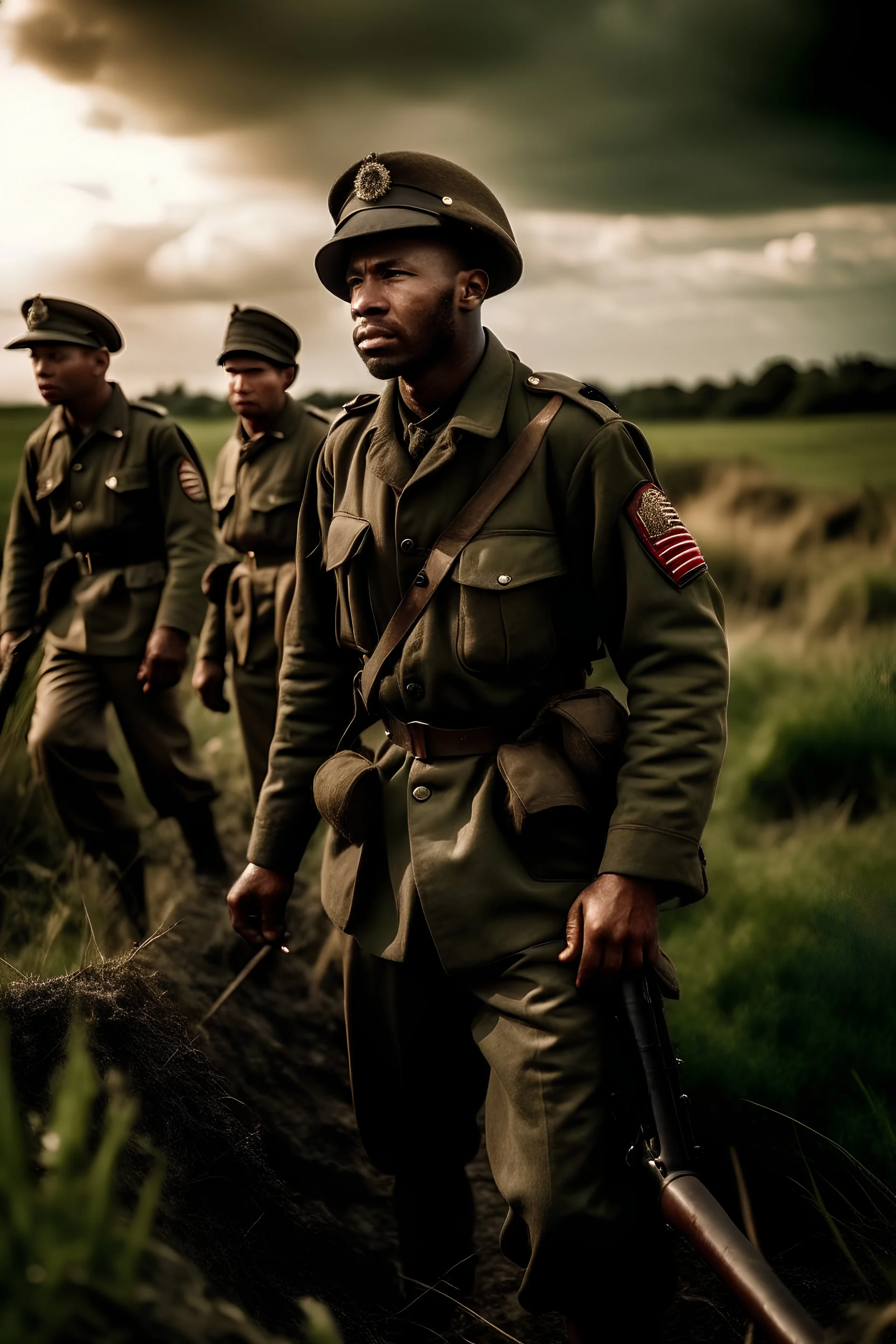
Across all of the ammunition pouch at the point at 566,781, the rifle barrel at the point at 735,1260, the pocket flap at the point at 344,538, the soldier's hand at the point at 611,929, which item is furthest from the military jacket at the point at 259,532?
the rifle barrel at the point at 735,1260

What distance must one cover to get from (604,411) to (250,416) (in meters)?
2.92

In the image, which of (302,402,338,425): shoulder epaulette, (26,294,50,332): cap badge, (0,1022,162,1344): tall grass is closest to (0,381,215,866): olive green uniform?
(26,294,50,332): cap badge

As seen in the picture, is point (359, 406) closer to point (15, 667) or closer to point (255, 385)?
point (255, 385)

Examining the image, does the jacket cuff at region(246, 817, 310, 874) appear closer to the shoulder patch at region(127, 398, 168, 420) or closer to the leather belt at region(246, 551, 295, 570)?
the leather belt at region(246, 551, 295, 570)

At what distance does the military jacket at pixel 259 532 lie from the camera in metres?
4.85

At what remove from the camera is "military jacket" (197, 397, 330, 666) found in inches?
191

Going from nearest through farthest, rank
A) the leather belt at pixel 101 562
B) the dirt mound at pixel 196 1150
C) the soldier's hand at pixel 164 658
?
the dirt mound at pixel 196 1150 < the soldier's hand at pixel 164 658 < the leather belt at pixel 101 562

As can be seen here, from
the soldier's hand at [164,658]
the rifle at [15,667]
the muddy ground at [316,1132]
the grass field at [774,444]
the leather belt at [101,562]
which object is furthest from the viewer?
the grass field at [774,444]

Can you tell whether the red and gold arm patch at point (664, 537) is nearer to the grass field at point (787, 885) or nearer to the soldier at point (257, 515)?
the grass field at point (787, 885)

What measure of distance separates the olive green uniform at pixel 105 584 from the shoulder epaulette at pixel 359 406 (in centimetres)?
228

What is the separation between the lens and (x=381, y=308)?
2.32 meters

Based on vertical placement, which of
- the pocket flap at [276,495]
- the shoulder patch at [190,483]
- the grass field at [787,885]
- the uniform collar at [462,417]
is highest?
the shoulder patch at [190,483]

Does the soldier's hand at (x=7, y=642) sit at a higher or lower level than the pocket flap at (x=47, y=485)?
lower

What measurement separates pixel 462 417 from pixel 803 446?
8516mm
